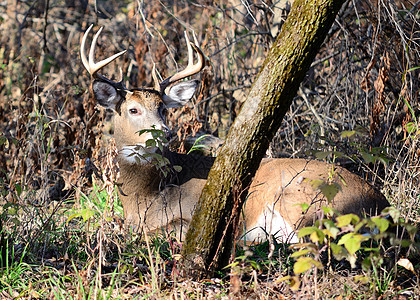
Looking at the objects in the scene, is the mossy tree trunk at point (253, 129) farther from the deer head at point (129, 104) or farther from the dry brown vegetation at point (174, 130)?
the deer head at point (129, 104)

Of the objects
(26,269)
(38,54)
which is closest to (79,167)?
(26,269)

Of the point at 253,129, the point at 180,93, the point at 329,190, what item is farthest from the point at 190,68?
the point at 329,190

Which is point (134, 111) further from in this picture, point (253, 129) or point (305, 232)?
point (305, 232)

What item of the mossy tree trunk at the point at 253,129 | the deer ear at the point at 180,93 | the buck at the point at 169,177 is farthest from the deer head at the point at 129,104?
the mossy tree trunk at the point at 253,129

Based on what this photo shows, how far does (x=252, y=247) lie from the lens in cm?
434

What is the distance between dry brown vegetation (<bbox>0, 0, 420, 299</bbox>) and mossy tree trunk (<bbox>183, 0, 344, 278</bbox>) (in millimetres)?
242

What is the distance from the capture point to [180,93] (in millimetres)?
5855

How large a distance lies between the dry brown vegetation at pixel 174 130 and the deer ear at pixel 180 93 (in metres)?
0.24

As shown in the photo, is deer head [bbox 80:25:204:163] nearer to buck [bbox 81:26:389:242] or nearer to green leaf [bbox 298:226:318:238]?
buck [bbox 81:26:389:242]

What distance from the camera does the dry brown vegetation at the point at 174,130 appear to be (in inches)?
134

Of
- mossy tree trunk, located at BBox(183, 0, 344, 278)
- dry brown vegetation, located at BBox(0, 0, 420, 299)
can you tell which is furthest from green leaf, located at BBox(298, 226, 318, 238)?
mossy tree trunk, located at BBox(183, 0, 344, 278)

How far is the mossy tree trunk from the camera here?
3303mm

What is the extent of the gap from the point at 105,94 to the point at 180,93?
2.74 ft

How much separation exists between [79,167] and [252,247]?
206 centimetres
